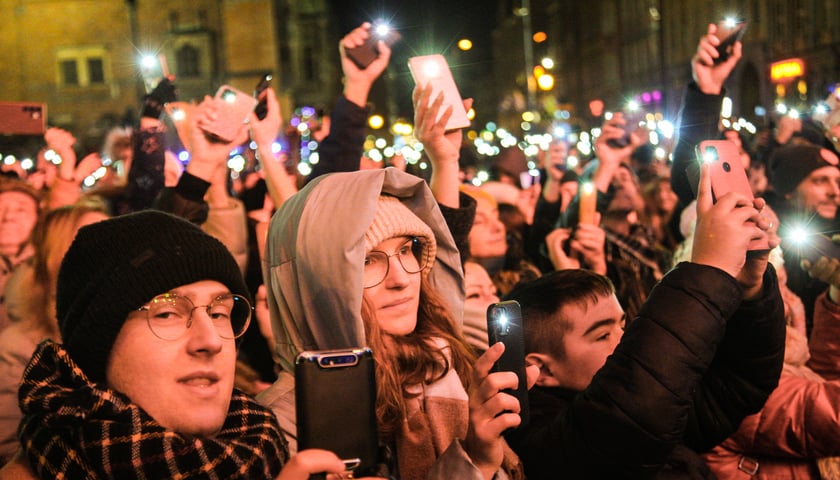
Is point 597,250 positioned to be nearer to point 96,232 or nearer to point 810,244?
point 810,244

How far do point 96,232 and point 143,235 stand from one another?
0.40 ft

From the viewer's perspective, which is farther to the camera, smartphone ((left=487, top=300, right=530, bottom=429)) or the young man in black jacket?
the young man in black jacket

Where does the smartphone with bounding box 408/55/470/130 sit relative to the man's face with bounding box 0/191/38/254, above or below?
above

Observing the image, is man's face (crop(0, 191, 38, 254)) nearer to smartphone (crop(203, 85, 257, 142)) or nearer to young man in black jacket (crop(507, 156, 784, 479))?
smartphone (crop(203, 85, 257, 142))

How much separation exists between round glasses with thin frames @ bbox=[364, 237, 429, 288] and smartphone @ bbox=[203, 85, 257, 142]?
177 cm

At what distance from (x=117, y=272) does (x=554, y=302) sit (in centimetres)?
156

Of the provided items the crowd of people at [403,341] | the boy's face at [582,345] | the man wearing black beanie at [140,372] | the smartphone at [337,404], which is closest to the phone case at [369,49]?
the crowd of people at [403,341]

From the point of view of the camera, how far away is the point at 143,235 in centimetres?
235

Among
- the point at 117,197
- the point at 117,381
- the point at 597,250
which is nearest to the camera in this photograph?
the point at 117,381

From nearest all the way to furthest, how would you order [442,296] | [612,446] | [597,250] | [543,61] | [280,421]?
1. [612,446]
2. [280,421]
3. [442,296]
4. [597,250]
5. [543,61]

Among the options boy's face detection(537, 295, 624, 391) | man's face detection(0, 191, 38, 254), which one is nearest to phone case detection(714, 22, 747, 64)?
boy's face detection(537, 295, 624, 391)

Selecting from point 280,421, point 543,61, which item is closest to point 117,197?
point 280,421

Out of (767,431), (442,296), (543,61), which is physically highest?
(543,61)

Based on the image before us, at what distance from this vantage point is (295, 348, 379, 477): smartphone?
5.94 feet
